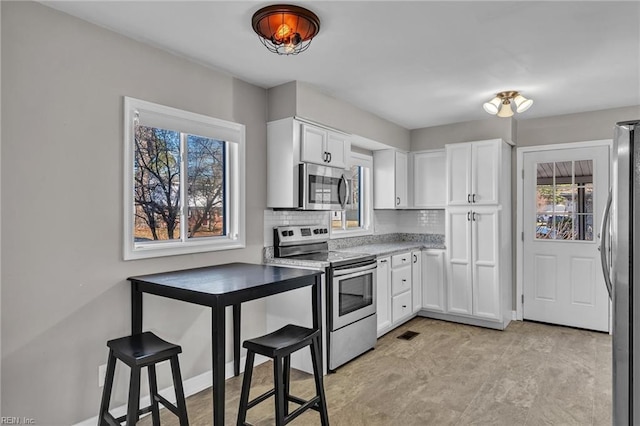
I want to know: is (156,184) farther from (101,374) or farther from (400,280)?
(400,280)

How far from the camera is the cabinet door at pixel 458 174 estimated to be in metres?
4.50

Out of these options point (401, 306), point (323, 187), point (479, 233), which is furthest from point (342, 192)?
point (479, 233)

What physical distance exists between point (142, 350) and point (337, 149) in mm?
2493

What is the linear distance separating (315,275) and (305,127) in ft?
4.73

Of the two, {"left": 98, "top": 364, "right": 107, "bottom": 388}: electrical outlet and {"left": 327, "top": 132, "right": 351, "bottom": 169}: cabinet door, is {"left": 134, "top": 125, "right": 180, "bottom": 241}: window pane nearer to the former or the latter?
{"left": 98, "top": 364, "right": 107, "bottom": 388}: electrical outlet

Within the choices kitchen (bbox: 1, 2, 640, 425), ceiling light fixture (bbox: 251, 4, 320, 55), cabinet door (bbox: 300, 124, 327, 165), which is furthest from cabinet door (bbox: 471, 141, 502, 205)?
ceiling light fixture (bbox: 251, 4, 320, 55)

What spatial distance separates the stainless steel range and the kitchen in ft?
2.68

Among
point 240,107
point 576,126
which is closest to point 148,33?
point 240,107

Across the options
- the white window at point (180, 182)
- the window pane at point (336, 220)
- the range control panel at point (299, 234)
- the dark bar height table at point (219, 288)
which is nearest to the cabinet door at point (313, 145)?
the white window at point (180, 182)

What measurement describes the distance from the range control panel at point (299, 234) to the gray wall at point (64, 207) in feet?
3.46

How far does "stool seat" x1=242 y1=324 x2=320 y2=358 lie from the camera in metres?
2.08

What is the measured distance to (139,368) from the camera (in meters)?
1.91

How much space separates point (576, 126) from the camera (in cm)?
434

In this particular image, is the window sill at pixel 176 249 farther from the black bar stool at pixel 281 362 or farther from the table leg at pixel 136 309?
the black bar stool at pixel 281 362
